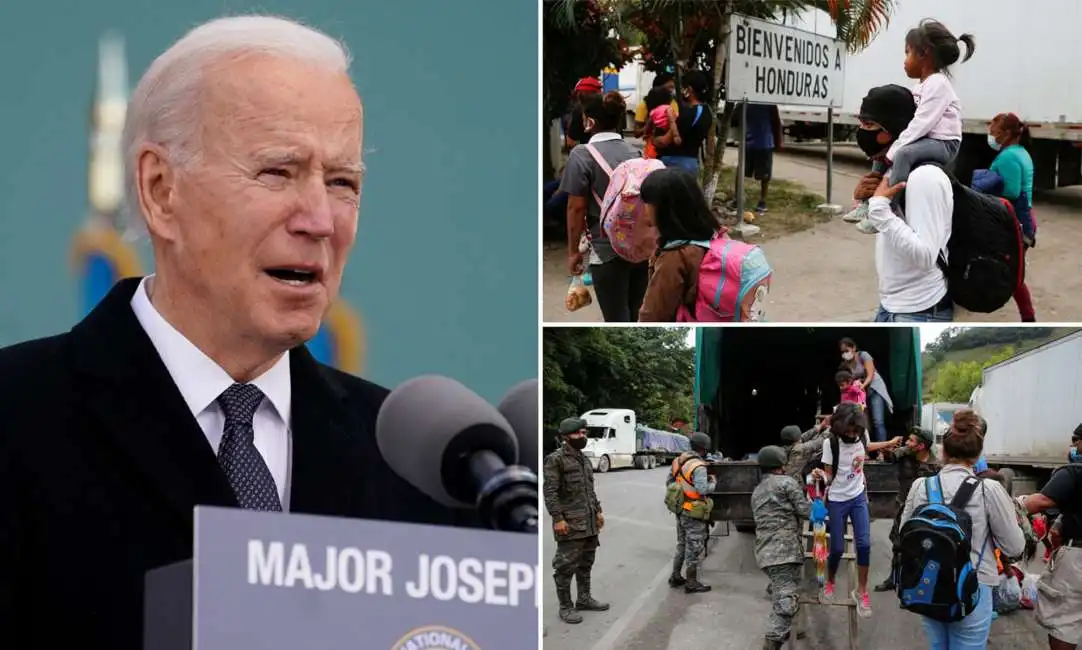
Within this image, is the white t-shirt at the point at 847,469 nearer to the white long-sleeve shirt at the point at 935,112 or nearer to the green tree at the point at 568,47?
the white long-sleeve shirt at the point at 935,112

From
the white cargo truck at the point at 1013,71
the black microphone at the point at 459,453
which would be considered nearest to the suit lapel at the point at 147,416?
the black microphone at the point at 459,453

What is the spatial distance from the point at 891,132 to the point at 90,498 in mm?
2192

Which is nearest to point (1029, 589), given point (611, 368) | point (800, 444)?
point (800, 444)

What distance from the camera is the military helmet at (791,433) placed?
318 centimetres

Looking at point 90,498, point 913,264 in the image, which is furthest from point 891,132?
point 90,498

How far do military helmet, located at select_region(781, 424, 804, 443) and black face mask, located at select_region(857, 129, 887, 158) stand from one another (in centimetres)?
87

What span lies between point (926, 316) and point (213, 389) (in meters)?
1.88

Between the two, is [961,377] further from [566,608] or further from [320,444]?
[320,444]

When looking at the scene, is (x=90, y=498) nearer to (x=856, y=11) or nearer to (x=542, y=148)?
(x=542, y=148)

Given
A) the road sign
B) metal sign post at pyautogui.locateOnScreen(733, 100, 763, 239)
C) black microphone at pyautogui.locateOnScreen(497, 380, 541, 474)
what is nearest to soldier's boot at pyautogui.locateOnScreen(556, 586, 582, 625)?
black microphone at pyautogui.locateOnScreen(497, 380, 541, 474)

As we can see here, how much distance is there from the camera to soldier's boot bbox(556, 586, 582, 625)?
3201 mm

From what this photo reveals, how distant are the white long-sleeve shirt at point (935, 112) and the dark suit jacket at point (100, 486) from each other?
1515 mm

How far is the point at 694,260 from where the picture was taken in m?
2.86

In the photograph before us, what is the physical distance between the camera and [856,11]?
2797 millimetres
